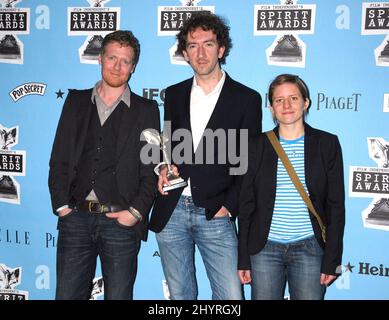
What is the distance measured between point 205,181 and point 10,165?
182 centimetres

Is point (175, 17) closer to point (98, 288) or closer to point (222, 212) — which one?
point (222, 212)

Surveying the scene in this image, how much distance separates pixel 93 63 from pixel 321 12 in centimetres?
177

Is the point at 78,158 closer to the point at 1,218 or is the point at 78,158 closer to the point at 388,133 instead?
the point at 1,218

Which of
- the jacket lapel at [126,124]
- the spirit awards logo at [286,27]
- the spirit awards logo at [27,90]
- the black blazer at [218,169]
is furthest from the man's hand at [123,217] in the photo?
the spirit awards logo at [286,27]

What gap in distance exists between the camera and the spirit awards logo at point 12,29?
3.12 m

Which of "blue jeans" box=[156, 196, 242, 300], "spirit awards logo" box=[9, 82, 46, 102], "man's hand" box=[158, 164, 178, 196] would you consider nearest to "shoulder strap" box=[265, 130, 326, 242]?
"blue jeans" box=[156, 196, 242, 300]

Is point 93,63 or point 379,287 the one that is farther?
point 93,63

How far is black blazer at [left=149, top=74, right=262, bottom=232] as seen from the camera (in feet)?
7.70

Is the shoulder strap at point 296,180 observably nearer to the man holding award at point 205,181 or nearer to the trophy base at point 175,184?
the man holding award at point 205,181

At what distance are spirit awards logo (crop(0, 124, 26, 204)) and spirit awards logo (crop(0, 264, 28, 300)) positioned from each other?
23.4 inches

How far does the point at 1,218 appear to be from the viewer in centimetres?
325

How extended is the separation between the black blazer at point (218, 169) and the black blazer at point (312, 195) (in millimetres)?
196

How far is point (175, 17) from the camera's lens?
292cm

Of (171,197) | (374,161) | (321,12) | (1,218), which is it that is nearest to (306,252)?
(171,197)
